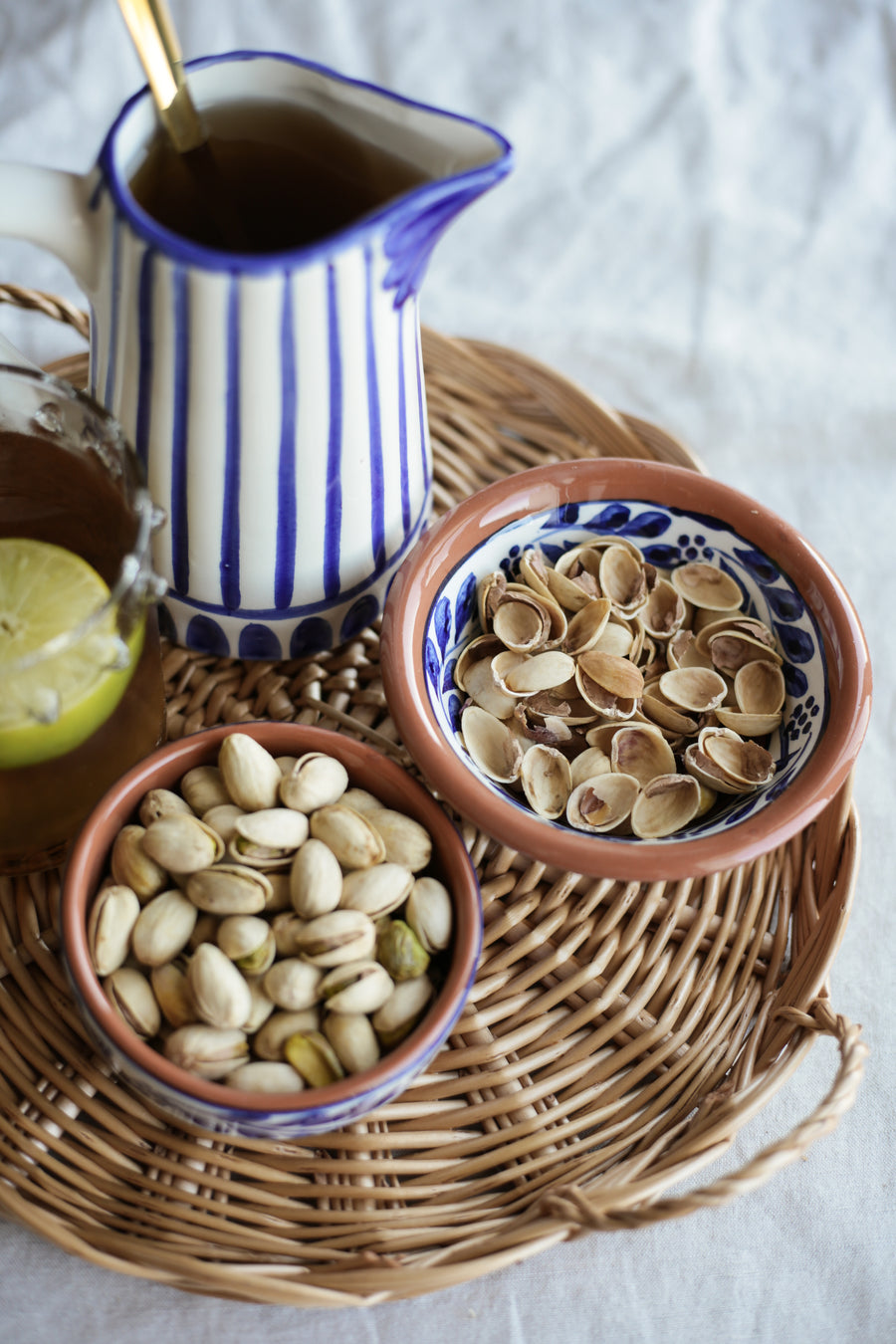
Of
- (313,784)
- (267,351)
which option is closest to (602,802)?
(313,784)

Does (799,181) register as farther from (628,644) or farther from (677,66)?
(628,644)

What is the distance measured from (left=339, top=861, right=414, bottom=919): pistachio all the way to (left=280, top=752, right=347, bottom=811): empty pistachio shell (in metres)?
0.04

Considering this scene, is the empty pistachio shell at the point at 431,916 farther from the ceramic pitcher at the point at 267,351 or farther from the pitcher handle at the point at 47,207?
the pitcher handle at the point at 47,207

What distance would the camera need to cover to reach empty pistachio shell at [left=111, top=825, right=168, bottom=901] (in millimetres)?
475

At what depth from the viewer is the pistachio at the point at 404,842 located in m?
0.49

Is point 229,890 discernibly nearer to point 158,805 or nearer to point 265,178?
point 158,805

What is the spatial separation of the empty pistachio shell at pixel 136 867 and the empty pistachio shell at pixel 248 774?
0.04 m

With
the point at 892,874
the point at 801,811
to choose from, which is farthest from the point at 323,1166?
the point at 892,874

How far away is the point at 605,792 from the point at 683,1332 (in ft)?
0.78

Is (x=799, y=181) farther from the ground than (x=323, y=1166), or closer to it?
farther from the ground

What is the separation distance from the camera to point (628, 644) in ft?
1.89

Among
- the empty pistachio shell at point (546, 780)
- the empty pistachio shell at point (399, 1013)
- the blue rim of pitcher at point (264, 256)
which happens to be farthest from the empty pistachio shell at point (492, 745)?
the blue rim of pitcher at point (264, 256)

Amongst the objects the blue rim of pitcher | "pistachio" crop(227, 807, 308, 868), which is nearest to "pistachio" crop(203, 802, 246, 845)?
"pistachio" crop(227, 807, 308, 868)

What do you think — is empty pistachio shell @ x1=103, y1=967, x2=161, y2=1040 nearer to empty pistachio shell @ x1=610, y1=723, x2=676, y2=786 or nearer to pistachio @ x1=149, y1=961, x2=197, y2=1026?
pistachio @ x1=149, y1=961, x2=197, y2=1026
